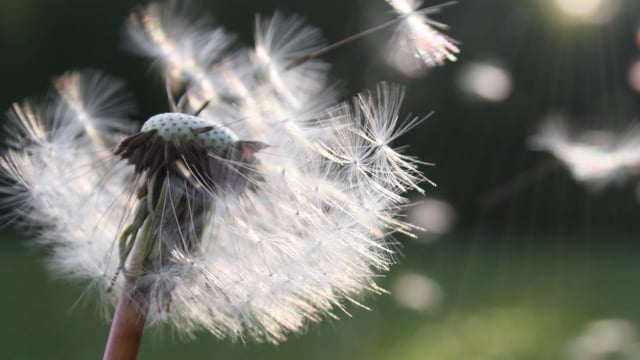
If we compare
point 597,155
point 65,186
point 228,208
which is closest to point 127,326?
point 228,208

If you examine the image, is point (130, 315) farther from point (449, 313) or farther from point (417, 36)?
point (449, 313)

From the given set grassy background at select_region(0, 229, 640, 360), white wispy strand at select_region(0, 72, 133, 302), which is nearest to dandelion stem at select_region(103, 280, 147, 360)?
white wispy strand at select_region(0, 72, 133, 302)

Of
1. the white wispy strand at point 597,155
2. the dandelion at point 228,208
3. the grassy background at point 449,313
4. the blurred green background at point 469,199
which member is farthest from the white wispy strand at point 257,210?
the blurred green background at point 469,199

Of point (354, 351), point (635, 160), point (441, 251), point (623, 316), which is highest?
point (441, 251)

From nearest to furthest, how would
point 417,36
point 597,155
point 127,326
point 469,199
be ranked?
point 127,326
point 417,36
point 597,155
point 469,199

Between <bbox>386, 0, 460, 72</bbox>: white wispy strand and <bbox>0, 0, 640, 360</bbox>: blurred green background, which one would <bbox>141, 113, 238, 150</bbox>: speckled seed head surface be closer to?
<bbox>386, 0, 460, 72</bbox>: white wispy strand

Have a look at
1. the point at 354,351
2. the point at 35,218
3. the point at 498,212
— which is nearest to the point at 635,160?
the point at 35,218

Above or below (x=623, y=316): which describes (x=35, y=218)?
below

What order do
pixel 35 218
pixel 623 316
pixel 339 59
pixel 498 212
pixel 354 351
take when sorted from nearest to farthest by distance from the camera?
pixel 35 218 < pixel 354 351 < pixel 623 316 < pixel 339 59 < pixel 498 212

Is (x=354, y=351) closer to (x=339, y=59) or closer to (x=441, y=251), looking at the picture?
(x=339, y=59)
